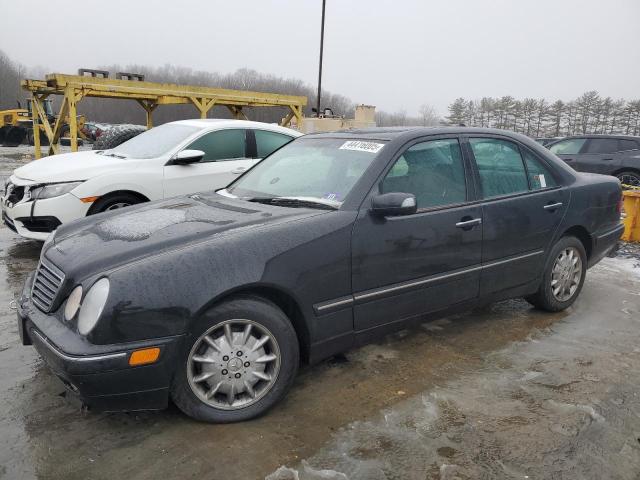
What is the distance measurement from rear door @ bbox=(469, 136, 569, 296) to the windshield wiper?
1225 millimetres

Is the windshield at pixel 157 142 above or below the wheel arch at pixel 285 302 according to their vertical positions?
above

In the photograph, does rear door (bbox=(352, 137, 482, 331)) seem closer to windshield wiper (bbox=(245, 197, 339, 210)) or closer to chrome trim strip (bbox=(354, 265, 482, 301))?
chrome trim strip (bbox=(354, 265, 482, 301))

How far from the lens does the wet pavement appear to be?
2375 mm

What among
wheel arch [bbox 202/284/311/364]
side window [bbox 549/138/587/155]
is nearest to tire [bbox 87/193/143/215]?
wheel arch [bbox 202/284/311/364]

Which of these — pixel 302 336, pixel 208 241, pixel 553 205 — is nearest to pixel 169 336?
pixel 208 241

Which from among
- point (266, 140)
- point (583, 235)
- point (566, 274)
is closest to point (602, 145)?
point (583, 235)

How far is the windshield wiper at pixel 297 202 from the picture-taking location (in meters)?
3.14

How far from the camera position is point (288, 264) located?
2.75m

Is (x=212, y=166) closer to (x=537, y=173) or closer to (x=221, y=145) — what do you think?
(x=221, y=145)

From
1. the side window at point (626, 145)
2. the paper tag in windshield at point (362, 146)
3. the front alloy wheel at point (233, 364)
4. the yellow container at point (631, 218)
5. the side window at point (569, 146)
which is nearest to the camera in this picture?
the front alloy wheel at point (233, 364)

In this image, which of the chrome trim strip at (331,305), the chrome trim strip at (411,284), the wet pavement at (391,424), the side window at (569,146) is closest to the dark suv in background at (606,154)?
the side window at (569,146)

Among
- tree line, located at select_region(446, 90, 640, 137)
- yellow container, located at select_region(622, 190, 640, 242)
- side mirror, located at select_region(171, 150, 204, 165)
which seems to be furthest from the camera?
tree line, located at select_region(446, 90, 640, 137)

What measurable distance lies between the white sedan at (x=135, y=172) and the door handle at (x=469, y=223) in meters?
3.46

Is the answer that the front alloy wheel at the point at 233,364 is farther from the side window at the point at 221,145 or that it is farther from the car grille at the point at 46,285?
the side window at the point at 221,145
